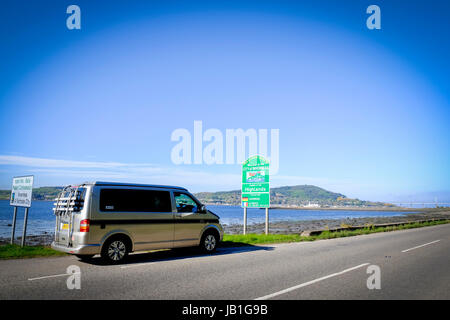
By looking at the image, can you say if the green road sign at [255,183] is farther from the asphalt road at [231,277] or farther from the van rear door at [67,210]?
the van rear door at [67,210]

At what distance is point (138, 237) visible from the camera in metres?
9.53

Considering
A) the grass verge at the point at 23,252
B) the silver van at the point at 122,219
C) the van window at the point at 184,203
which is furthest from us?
the van window at the point at 184,203

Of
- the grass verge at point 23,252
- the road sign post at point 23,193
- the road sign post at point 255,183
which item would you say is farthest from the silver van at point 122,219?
the road sign post at point 255,183

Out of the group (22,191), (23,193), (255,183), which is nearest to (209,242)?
(23,193)

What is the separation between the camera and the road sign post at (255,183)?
19047mm

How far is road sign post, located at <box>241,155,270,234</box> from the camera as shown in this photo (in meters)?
19.0

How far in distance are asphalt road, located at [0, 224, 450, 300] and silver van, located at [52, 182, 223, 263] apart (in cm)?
53

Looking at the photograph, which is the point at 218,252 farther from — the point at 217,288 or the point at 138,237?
the point at 217,288

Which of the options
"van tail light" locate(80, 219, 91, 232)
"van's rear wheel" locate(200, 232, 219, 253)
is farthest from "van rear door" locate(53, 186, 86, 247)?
"van's rear wheel" locate(200, 232, 219, 253)

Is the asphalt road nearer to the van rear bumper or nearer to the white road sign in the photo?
the van rear bumper

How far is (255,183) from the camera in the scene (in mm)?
19422

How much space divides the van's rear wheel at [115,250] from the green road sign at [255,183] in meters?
10.5

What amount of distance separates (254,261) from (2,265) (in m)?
7.02
